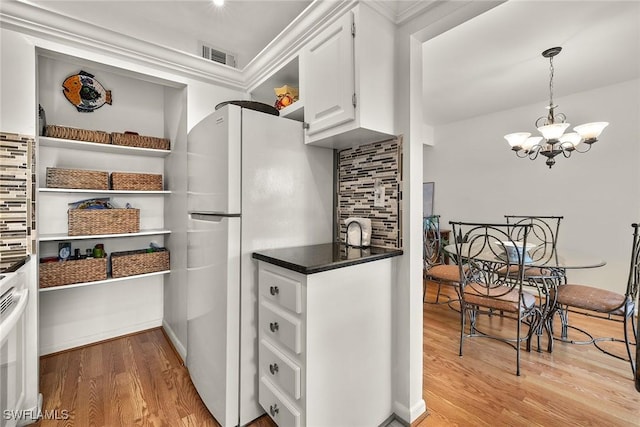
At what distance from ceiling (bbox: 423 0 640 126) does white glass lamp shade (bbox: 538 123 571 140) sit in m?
0.66

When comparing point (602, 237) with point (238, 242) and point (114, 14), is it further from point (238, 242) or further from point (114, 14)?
point (114, 14)

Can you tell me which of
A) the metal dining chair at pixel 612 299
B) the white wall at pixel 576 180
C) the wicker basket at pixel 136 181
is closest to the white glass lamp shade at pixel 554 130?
the metal dining chair at pixel 612 299

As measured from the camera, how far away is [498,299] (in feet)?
6.98

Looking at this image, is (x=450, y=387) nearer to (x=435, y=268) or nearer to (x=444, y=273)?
(x=444, y=273)

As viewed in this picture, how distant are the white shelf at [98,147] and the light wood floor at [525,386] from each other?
2.77m

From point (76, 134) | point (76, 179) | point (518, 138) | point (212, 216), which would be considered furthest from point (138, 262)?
point (518, 138)

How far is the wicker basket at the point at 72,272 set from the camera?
6.43 feet

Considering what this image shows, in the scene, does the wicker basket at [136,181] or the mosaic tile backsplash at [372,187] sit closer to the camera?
the mosaic tile backsplash at [372,187]

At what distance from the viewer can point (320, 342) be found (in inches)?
49.3

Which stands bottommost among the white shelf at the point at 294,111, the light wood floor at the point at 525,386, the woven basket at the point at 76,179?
the light wood floor at the point at 525,386

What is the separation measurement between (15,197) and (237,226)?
4.20 ft

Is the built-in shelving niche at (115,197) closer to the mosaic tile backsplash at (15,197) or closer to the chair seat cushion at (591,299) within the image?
the mosaic tile backsplash at (15,197)

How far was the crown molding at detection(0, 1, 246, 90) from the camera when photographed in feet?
5.16

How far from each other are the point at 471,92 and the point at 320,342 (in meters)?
3.59
